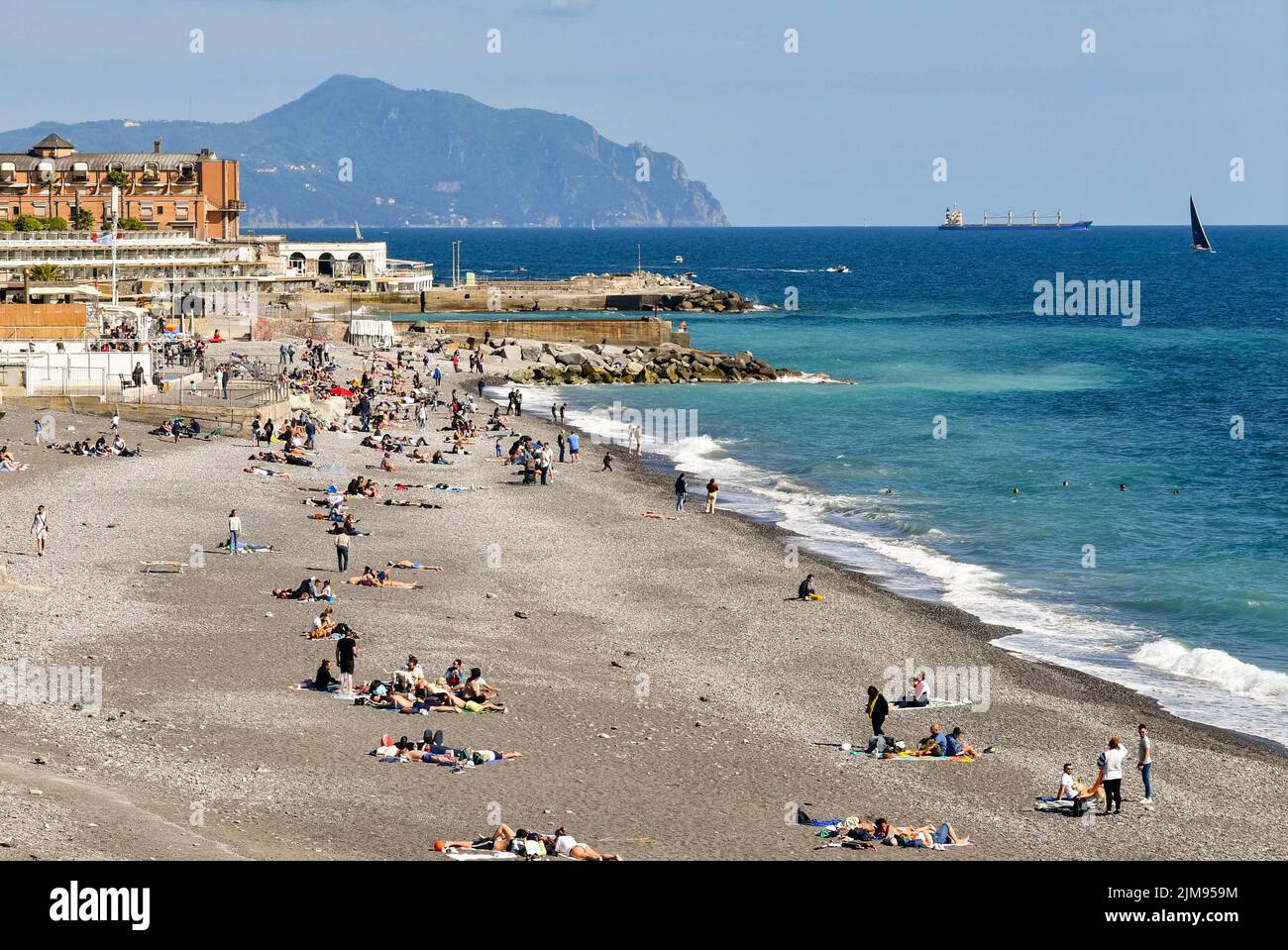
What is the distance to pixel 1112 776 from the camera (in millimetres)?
20234

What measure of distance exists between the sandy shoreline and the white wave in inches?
89.7

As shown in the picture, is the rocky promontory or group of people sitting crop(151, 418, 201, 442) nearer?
group of people sitting crop(151, 418, 201, 442)

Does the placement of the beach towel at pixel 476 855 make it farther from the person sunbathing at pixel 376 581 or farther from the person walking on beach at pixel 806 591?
the person walking on beach at pixel 806 591

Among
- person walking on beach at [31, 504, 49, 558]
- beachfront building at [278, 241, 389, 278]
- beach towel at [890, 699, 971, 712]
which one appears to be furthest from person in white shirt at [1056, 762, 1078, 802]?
beachfront building at [278, 241, 389, 278]

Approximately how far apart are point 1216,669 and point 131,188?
102 m

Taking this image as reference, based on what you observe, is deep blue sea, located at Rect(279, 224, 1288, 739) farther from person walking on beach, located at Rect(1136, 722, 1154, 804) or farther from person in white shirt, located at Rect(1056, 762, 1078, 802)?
person in white shirt, located at Rect(1056, 762, 1078, 802)

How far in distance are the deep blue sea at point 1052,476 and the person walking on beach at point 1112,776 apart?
17.9ft

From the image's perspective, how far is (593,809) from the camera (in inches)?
750

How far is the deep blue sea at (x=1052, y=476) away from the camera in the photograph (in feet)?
100

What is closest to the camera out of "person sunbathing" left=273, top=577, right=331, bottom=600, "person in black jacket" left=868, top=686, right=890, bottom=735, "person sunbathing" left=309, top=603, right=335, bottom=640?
"person in black jacket" left=868, top=686, right=890, bottom=735

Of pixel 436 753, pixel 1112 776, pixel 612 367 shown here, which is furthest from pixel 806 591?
pixel 612 367

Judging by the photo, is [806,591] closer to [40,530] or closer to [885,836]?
[885,836]

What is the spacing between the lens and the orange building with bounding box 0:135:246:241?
112688 mm
